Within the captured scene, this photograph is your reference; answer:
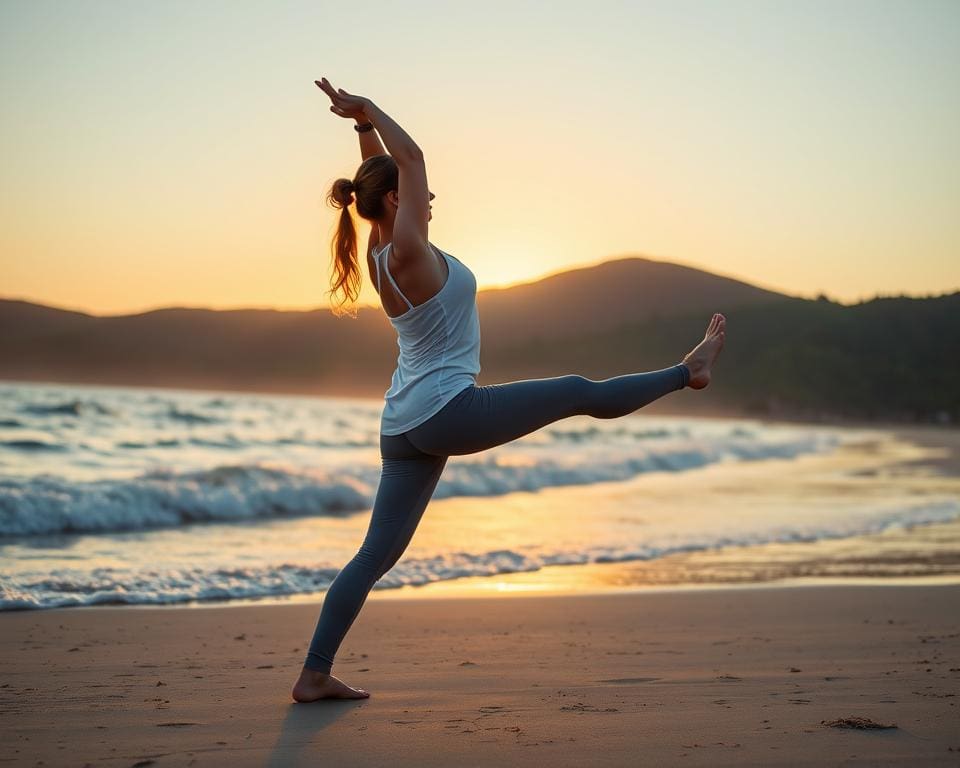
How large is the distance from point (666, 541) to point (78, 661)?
612 centimetres

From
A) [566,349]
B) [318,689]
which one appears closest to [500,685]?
[318,689]

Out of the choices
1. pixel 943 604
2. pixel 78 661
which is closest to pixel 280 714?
pixel 78 661

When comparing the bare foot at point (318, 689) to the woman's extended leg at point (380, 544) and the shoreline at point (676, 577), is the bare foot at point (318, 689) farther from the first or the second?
the shoreline at point (676, 577)

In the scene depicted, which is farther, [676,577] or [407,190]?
[676,577]

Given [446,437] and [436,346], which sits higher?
[436,346]

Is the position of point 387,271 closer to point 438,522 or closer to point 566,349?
point 438,522

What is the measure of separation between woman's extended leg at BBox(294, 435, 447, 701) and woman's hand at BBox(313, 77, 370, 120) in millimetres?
1177

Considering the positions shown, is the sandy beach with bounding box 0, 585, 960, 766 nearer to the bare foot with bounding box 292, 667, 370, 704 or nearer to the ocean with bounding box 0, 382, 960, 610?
the bare foot with bounding box 292, 667, 370, 704

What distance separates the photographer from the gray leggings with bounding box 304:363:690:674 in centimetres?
330

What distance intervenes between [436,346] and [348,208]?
63cm

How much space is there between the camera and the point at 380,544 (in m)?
3.59

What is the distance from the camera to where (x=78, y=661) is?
4188 mm

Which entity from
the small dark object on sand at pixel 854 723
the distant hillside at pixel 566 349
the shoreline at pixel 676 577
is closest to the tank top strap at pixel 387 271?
the small dark object on sand at pixel 854 723

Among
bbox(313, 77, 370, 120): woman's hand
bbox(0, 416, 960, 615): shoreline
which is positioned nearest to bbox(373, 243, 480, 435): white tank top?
bbox(313, 77, 370, 120): woman's hand
